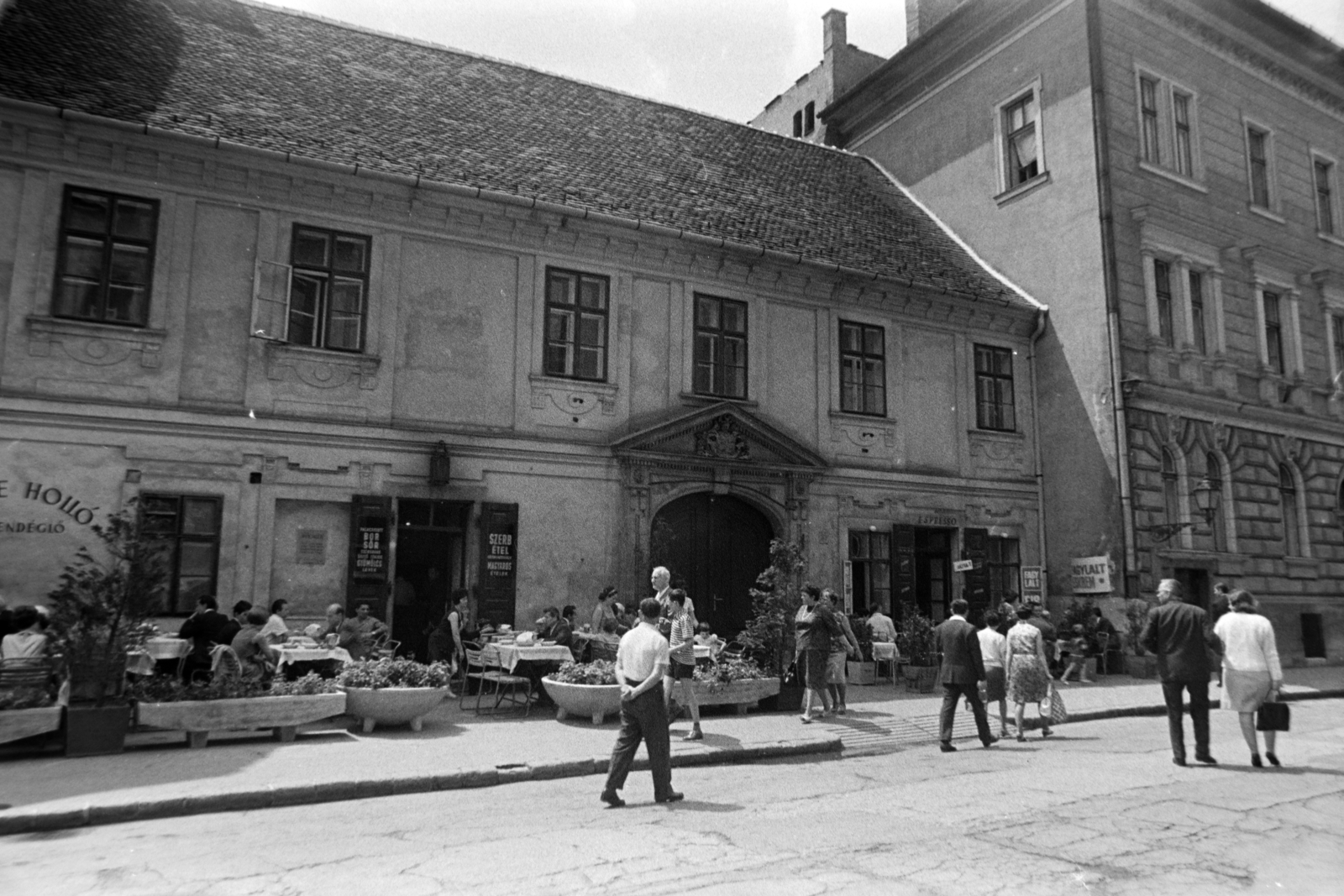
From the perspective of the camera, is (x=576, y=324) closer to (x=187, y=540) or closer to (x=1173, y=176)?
(x=187, y=540)

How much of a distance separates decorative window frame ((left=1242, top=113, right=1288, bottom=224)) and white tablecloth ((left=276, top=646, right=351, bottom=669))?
933 inches

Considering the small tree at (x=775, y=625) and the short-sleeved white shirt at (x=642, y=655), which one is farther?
the small tree at (x=775, y=625)

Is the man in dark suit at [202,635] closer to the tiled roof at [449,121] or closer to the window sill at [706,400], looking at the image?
the tiled roof at [449,121]

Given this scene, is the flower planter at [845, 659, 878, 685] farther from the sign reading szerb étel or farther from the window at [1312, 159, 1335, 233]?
the window at [1312, 159, 1335, 233]

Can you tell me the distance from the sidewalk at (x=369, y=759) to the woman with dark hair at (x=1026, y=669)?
0.94 metres

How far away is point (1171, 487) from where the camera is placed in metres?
21.7

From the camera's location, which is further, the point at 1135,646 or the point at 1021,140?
the point at 1021,140

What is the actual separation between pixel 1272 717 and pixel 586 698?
727cm

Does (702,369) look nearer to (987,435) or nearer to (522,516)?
(522,516)

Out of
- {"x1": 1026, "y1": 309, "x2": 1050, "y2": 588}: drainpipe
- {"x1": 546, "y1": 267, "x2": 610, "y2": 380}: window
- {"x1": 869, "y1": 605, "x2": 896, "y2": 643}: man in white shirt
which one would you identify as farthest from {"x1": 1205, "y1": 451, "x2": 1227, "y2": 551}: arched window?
{"x1": 546, "y1": 267, "x2": 610, "y2": 380}: window

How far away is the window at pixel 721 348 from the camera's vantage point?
18302 millimetres

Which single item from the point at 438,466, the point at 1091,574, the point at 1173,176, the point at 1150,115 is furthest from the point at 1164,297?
the point at 438,466

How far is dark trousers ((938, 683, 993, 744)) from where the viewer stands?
11344mm

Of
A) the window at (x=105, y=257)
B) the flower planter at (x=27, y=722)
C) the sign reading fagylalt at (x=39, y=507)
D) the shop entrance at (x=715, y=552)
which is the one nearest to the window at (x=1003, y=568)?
the shop entrance at (x=715, y=552)
